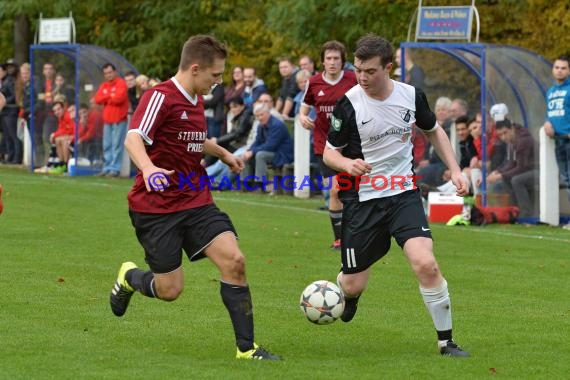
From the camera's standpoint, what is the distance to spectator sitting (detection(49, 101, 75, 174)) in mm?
28344

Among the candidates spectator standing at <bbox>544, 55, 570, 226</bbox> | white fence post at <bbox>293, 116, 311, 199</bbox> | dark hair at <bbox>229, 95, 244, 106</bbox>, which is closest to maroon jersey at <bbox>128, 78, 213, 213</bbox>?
spectator standing at <bbox>544, 55, 570, 226</bbox>

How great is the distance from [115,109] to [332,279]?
14841 millimetres

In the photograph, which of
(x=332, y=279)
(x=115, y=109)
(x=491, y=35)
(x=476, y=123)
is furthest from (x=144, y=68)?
(x=332, y=279)

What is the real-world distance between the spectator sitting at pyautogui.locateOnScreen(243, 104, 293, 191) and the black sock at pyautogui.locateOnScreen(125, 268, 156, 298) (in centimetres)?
1363

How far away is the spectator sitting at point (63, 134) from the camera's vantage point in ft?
93.0

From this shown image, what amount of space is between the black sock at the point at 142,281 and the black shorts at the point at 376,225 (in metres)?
1.33

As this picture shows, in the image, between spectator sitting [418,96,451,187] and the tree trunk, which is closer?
spectator sitting [418,96,451,187]

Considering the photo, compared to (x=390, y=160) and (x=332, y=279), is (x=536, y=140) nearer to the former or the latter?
(x=332, y=279)

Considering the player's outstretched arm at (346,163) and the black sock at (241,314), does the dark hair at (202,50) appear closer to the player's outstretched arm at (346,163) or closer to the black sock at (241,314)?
the player's outstretched arm at (346,163)

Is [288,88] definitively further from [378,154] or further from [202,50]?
[202,50]

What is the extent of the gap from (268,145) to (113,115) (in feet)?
16.2

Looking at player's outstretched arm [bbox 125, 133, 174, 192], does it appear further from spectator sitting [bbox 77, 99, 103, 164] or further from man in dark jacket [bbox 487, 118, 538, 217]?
spectator sitting [bbox 77, 99, 103, 164]

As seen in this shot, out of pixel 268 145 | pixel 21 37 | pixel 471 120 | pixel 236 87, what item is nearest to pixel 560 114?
pixel 471 120

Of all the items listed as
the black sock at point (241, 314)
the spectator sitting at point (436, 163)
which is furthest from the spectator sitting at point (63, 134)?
the black sock at point (241, 314)
